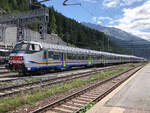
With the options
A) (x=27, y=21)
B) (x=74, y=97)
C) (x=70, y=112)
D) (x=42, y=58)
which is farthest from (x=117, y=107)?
(x=27, y=21)

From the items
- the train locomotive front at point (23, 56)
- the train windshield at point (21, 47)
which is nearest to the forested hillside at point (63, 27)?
the train windshield at point (21, 47)

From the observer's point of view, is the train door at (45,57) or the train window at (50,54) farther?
the train window at (50,54)

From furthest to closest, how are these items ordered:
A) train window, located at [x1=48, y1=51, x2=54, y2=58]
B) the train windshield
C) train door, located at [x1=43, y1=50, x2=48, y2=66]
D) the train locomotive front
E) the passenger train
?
train window, located at [x1=48, y1=51, x2=54, y2=58], train door, located at [x1=43, y1=50, x2=48, y2=66], the train windshield, the passenger train, the train locomotive front

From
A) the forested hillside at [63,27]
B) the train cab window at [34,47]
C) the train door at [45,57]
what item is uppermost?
the forested hillside at [63,27]

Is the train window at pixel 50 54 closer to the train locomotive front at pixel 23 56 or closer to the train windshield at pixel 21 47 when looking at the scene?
the train locomotive front at pixel 23 56

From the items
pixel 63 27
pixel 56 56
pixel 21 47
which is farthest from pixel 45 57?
pixel 63 27

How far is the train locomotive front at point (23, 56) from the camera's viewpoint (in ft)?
50.2

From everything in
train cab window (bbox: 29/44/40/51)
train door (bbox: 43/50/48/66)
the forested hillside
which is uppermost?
the forested hillside

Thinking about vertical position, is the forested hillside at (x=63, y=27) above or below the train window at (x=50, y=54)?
above

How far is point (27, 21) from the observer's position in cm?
3244

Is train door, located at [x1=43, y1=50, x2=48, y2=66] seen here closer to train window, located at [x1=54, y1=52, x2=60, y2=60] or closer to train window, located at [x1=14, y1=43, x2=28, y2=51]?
train window, located at [x1=54, y1=52, x2=60, y2=60]

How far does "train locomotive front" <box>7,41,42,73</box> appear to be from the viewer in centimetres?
1531

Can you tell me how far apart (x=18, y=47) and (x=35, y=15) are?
15.6 m

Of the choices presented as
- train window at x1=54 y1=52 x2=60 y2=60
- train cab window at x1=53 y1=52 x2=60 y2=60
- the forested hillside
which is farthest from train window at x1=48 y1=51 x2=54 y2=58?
the forested hillside
